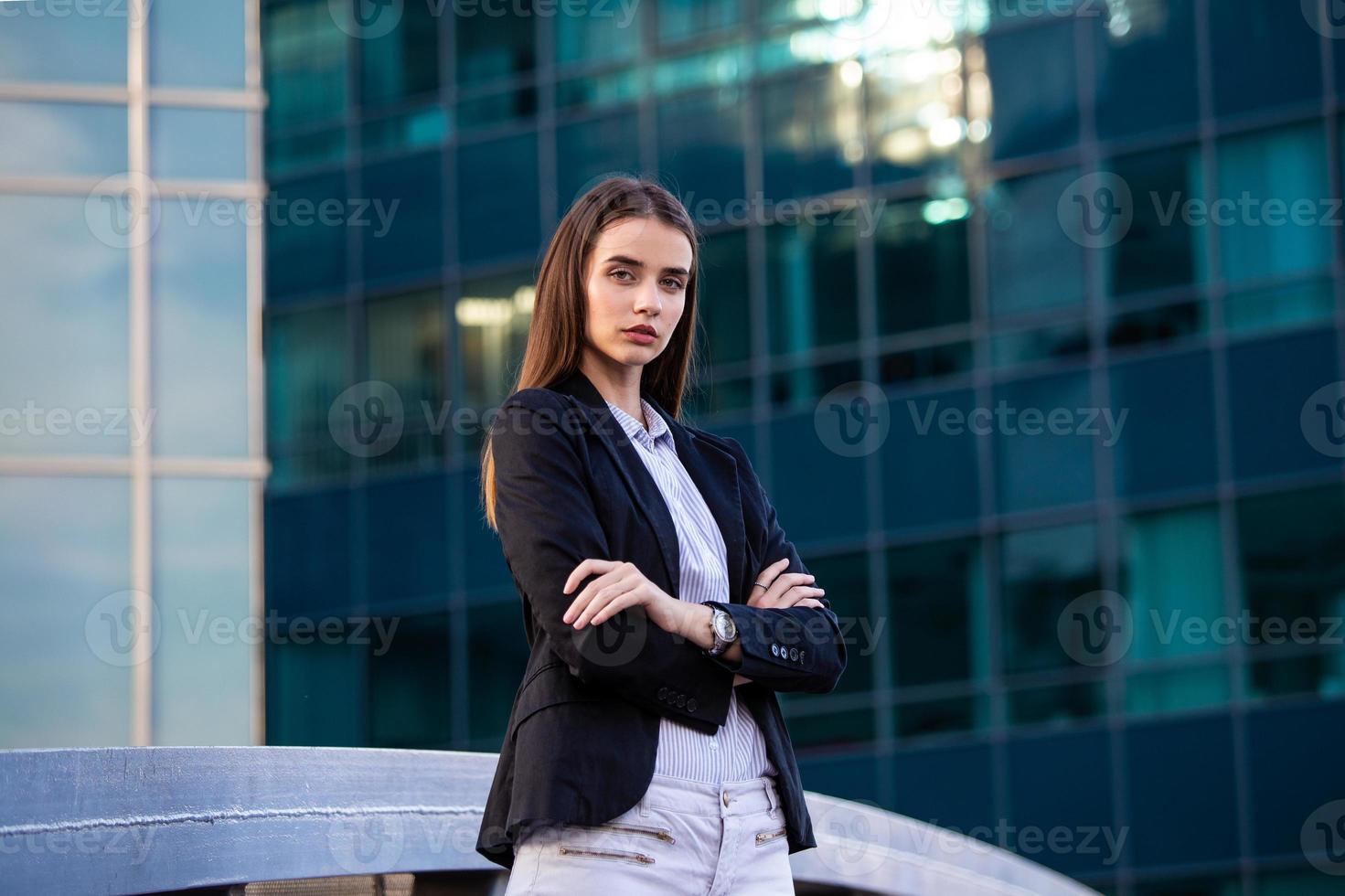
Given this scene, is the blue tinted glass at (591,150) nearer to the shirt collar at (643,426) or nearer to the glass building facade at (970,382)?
the glass building facade at (970,382)

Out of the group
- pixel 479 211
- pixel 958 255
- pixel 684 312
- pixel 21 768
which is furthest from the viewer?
pixel 479 211

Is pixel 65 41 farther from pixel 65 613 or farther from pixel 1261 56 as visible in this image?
pixel 1261 56

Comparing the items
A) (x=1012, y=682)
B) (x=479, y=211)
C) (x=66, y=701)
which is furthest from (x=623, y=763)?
(x=479, y=211)

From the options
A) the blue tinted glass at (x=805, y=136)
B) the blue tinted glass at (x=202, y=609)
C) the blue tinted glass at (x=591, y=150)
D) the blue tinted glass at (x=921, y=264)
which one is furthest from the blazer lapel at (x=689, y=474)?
the blue tinted glass at (x=591, y=150)

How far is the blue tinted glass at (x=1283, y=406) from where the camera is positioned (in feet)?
51.5

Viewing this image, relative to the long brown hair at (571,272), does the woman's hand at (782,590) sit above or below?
below

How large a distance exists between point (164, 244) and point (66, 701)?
3414 mm

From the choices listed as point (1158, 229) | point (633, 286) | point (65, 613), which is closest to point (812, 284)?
point (1158, 229)

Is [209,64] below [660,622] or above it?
above

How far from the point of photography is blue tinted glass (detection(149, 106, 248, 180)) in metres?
14.4

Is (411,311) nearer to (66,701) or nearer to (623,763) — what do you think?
(66,701)

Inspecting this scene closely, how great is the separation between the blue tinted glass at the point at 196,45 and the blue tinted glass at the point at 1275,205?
8214 millimetres

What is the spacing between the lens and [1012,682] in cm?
1648

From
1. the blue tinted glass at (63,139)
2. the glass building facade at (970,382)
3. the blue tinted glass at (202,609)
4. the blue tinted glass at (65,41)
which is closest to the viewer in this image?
the blue tinted glass at (65,41)
